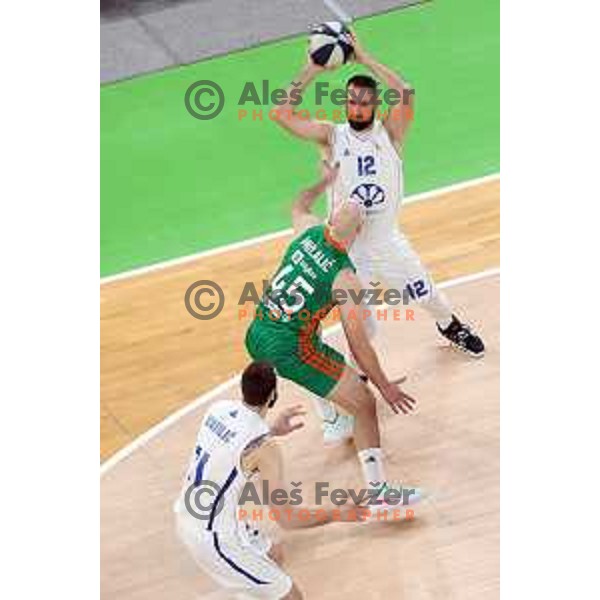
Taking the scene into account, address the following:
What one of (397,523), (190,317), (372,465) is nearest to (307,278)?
(372,465)

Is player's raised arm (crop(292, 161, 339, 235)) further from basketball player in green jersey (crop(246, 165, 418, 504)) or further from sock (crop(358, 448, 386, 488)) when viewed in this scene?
sock (crop(358, 448, 386, 488))

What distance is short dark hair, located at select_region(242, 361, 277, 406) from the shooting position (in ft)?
30.0

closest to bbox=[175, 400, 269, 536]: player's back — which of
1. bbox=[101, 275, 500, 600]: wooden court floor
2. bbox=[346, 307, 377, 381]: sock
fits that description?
bbox=[101, 275, 500, 600]: wooden court floor

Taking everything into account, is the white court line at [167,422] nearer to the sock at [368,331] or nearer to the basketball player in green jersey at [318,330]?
the sock at [368,331]

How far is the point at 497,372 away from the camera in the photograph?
37.4ft

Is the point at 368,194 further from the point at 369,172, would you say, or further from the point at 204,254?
the point at 204,254

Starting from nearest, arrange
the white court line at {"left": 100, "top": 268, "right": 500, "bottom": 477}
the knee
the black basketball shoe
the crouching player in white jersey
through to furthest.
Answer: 1. the crouching player in white jersey
2. the knee
3. the white court line at {"left": 100, "top": 268, "right": 500, "bottom": 477}
4. the black basketball shoe

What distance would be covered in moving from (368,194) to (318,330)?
3.60ft

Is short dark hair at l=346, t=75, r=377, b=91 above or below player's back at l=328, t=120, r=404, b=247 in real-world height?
above

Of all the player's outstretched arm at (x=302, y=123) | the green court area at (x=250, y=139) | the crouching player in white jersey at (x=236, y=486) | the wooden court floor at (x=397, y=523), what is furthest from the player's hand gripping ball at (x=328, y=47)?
the green court area at (x=250, y=139)

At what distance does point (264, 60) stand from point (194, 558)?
6.31m

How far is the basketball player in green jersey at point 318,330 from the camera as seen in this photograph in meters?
9.91

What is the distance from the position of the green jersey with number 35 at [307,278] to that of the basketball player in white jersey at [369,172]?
96 cm

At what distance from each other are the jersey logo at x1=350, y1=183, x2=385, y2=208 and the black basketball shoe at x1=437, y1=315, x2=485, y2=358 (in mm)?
1041
